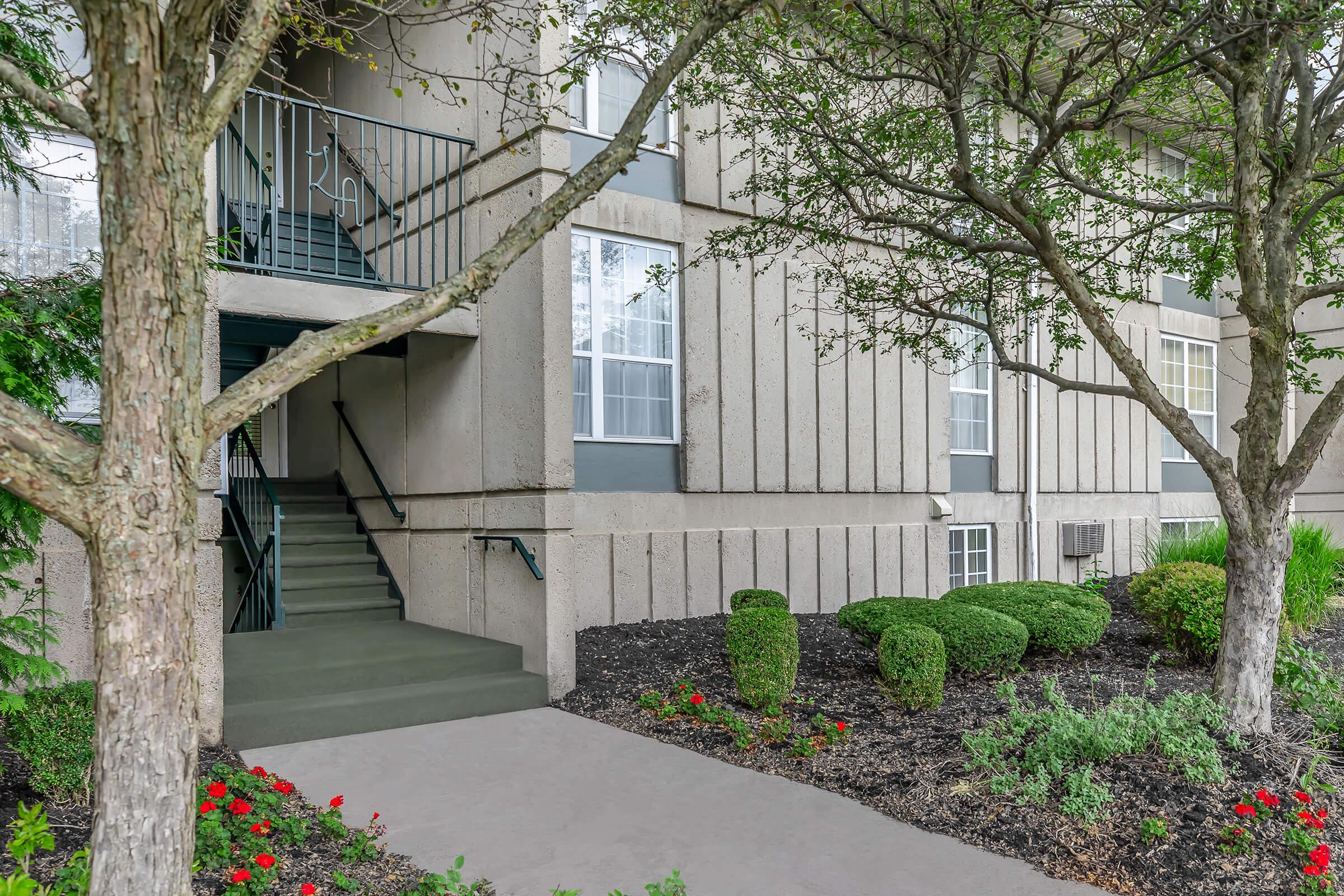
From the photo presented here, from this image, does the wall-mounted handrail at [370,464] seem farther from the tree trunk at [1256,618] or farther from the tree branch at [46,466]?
the tree trunk at [1256,618]

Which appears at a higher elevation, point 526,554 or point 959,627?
point 526,554

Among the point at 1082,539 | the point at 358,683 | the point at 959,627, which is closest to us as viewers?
A: the point at 358,683

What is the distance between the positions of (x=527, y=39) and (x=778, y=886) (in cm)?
591

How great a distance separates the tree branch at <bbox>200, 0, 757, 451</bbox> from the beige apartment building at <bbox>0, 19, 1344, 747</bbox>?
98.1 inches

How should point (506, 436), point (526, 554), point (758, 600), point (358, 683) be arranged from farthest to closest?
point (758, 600) → point (506, 436) → point (526, 554) → point (358, 683)

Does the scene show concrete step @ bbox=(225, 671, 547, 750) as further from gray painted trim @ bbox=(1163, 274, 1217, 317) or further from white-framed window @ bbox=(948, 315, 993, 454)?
gray painted trim @ bbox=(1163, 274, 1217, 317)

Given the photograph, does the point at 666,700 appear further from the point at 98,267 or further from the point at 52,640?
the point at 98,267

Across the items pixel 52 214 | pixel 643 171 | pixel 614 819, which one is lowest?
pixel 614 819

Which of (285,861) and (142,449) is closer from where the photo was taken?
(142,449)

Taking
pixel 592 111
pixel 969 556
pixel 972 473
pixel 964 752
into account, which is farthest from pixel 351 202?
pixel 969 556

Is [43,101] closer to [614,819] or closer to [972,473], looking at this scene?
[614,819]

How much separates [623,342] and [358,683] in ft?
12.7

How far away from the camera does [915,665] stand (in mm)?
5844

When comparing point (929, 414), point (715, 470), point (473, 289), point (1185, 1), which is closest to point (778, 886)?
point (473, 289)
